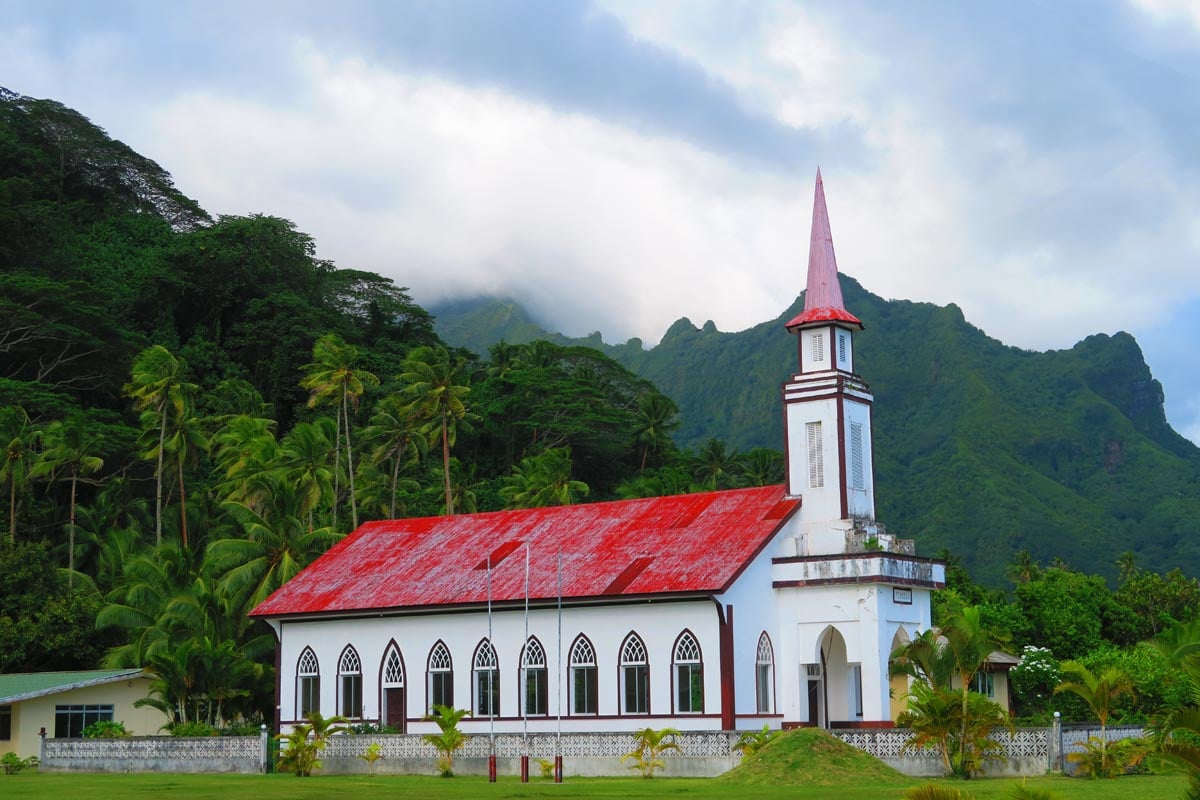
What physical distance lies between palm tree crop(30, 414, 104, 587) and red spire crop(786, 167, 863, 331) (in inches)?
1293

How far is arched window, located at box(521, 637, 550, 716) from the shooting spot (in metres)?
39.4

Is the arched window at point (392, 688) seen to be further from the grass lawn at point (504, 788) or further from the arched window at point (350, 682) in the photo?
the grass lawn at point (504, 788)

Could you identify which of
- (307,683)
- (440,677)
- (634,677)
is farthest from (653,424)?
(634,677)

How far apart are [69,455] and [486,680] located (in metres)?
28.1

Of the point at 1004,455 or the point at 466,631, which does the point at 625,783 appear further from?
the point at 1004,455

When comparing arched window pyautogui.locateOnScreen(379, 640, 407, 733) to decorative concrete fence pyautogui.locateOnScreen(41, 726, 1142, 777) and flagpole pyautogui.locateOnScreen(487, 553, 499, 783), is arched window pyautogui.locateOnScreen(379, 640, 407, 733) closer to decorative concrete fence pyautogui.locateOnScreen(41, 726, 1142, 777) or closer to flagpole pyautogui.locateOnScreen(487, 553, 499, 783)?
flagpole pyautogui.locateOnScreen(487, 553, 499, 783)

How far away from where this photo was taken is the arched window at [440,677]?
41.2m

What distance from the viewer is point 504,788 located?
29172 mm

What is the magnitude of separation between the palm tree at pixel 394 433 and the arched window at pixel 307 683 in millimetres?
22081

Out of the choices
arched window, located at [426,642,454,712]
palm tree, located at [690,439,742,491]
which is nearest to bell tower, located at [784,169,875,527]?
arched window, located at [426,642,454,712]

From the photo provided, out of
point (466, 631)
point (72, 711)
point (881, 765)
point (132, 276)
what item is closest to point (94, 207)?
point (132, 276)

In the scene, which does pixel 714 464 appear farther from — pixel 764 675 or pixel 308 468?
pixel 764 675

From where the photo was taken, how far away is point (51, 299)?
72.4 m

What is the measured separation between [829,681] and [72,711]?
860 inches
